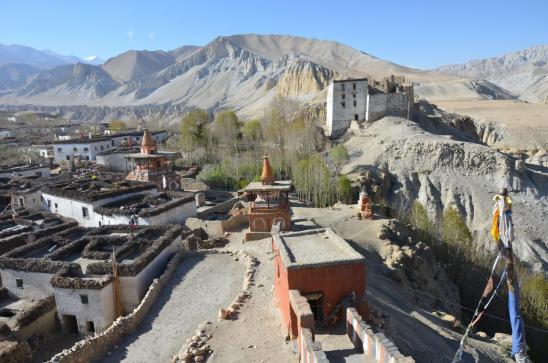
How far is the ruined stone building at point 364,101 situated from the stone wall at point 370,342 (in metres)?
50.5

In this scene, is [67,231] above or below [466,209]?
above

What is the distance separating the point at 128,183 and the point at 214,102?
11868cm

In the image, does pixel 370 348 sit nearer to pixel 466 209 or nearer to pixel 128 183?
pixel 128 183

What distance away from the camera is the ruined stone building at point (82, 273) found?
595 inches

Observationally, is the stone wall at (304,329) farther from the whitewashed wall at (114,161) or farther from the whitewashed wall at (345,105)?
the whitewashed wall at (345,105)

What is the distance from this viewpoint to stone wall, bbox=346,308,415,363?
27.8 feet

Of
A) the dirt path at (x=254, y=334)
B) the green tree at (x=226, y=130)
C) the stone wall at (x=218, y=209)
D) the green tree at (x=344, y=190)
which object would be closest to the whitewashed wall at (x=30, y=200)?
the stone wall at (x=218, y=209)

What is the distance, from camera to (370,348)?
943 centimetres

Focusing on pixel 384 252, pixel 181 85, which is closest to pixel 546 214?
pixel 384 252

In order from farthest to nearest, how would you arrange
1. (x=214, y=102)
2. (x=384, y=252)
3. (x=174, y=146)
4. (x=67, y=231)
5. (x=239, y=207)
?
(x=214, y=102) < (x=174, y=146) < (x=239, y=207) < (x=384, y=252) < (x=67, y=231)

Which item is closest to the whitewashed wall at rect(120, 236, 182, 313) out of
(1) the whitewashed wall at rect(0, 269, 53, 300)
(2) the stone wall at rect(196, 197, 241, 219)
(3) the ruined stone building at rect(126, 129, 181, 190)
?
(1) the whitewashed wall at rect(0, 269, 53, 300)

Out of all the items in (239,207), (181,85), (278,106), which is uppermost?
(181,85)

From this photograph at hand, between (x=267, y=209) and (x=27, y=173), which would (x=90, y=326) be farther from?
(x=27, y=173)

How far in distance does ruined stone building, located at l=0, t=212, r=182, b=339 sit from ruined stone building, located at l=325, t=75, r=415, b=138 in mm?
43424
